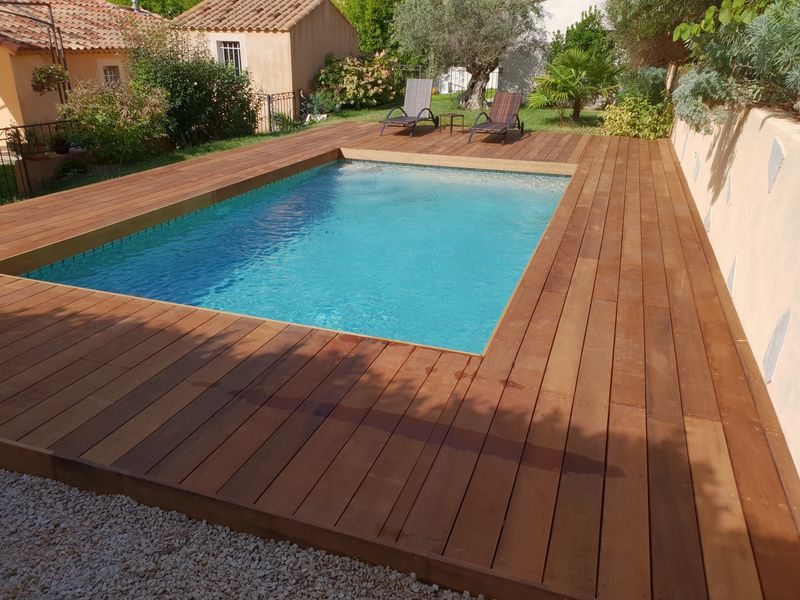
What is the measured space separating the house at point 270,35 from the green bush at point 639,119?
326 inches

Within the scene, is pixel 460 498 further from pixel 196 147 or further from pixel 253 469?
pixel 196 147

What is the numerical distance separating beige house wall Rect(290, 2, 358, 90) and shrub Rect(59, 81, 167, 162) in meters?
6.14

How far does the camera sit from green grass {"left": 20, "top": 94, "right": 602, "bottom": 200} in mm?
8852

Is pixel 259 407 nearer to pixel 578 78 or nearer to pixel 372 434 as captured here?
pixel 372 434

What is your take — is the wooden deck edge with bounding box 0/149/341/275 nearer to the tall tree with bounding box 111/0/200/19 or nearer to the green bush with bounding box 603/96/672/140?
the green bush with bounding box 603/96/672/140

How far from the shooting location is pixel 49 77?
11.3m

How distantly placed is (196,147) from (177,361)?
28.8 feet

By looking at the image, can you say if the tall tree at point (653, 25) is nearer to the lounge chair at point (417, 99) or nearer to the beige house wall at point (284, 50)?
the lounge chair at point (417, 99)

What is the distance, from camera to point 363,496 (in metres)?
2.41

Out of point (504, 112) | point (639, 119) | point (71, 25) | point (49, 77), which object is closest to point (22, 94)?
point (49, 77)

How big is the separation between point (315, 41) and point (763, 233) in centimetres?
1487

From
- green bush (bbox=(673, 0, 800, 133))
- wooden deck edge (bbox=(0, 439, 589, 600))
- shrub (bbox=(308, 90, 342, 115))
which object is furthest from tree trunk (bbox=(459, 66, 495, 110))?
wooden deck edge (bbox=(0, 439, 589, 600))

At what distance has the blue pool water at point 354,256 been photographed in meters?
5.47

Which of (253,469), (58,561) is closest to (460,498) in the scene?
(253,469)
